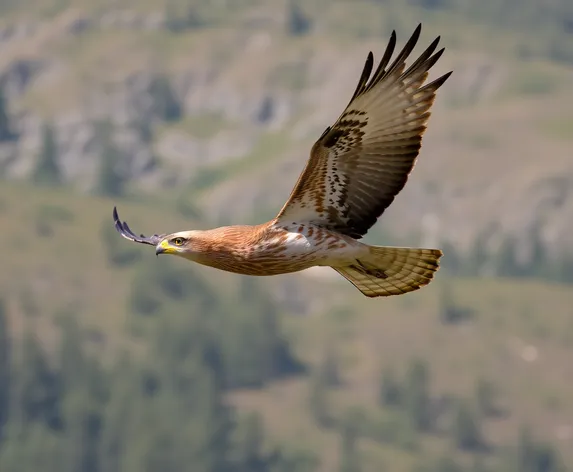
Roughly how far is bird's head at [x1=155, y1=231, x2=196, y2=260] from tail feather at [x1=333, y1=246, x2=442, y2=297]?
70.6 inches

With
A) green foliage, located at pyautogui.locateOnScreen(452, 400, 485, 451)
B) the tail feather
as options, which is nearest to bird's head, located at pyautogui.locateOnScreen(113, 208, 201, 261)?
the tail feather

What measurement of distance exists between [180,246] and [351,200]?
1891 millimetres

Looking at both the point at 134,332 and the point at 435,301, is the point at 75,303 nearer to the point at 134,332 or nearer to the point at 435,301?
the point at 134,332

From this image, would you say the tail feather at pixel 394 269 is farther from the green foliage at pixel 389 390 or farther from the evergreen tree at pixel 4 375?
the evergreen tree at pixel 4 375

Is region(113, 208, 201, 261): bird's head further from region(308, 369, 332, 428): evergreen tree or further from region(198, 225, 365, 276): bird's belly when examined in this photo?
region(308, 369, 332, 428): evergreen tree

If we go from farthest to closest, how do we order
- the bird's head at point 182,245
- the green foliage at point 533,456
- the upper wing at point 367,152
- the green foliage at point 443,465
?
the green foliage at point 443,465 < the green foliage at point 533,456 < the bird's head at point 182,245 < the upper wing at point 367,152

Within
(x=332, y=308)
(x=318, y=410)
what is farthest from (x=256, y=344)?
(x=318, y=410)

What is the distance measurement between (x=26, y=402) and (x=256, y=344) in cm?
2851

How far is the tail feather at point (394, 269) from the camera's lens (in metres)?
17.0

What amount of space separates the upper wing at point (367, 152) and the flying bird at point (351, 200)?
0.03 feet

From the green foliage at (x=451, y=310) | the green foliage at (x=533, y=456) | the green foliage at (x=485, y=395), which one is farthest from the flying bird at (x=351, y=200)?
the green foliage at (x=451, y=310)

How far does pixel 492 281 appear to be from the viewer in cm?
19538

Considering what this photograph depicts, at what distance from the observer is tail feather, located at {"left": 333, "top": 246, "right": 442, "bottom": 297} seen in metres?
17.0

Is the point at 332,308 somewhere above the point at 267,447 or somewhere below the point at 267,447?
above
